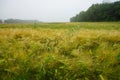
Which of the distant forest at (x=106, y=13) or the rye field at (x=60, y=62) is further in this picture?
the distant forest at (x=106, y=13)

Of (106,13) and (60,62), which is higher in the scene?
(106,13)

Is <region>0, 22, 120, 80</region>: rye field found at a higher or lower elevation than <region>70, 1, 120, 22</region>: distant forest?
lower

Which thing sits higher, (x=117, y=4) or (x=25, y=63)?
(x=117, y=4)

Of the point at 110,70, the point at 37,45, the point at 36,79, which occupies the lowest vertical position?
the point at 36,79

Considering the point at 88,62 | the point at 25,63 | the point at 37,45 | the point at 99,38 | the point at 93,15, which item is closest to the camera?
the point at 88,62

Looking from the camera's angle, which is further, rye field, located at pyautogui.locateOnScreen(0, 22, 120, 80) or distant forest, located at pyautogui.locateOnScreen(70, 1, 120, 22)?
distant forest, located at pyautogui.locateOnScreen(70, 1, 120, 22)

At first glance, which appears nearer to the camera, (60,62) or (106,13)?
(60,62)

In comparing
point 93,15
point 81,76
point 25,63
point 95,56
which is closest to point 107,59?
point 95,56

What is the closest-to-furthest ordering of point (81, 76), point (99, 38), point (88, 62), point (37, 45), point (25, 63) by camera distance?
point (81, 76)
point (88, 62)
point (25, 63)
point (37, 45)
point (99, 38)

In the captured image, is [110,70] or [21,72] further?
[21,72]

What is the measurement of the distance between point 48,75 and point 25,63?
75 cm

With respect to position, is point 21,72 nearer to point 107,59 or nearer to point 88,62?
point 88,62

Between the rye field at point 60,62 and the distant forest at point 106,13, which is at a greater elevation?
the distant forest at point 106,13

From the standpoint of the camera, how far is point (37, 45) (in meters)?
4.98
